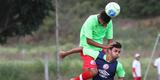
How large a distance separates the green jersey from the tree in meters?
17.0

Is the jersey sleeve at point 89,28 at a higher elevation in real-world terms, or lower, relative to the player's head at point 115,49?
higher

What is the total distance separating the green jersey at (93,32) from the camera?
44.8 ft

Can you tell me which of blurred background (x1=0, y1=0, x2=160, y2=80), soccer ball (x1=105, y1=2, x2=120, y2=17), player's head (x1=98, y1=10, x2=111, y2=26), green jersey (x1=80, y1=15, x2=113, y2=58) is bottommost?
blurred background (x1=0, y1=0, x2=160, y2=80)

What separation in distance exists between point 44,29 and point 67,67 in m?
57.5

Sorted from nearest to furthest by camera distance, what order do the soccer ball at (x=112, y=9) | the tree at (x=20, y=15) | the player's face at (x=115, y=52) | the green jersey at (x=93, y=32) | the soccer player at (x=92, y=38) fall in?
the player's face at (x=115, y=52), the soccer ball at (x=112, y=9), the soccer player at (x=92, y=38), the green jersey at (x=93, y=32), the tree at (x=20, y=15)

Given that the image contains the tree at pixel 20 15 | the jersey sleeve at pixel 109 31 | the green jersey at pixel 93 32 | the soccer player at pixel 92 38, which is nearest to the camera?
the soccer player at pixel 92 38

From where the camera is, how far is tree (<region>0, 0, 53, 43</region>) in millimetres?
30844

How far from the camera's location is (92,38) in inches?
544

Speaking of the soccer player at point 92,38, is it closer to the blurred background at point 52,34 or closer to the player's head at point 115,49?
the player's head at point 115,49

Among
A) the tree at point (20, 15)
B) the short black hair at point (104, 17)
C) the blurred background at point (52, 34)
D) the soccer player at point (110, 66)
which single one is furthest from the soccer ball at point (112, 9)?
the tree at point (20, 15)

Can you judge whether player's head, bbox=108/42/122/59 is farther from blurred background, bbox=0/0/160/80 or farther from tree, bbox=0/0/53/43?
tree, bbox=0/0/53/43

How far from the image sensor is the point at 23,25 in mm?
31750

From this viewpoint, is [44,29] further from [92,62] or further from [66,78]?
[92,62]

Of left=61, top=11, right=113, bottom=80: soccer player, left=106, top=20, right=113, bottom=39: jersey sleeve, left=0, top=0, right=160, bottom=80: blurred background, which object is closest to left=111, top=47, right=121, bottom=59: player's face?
left=61, top=11, right=113, bottom=80: soccer player
